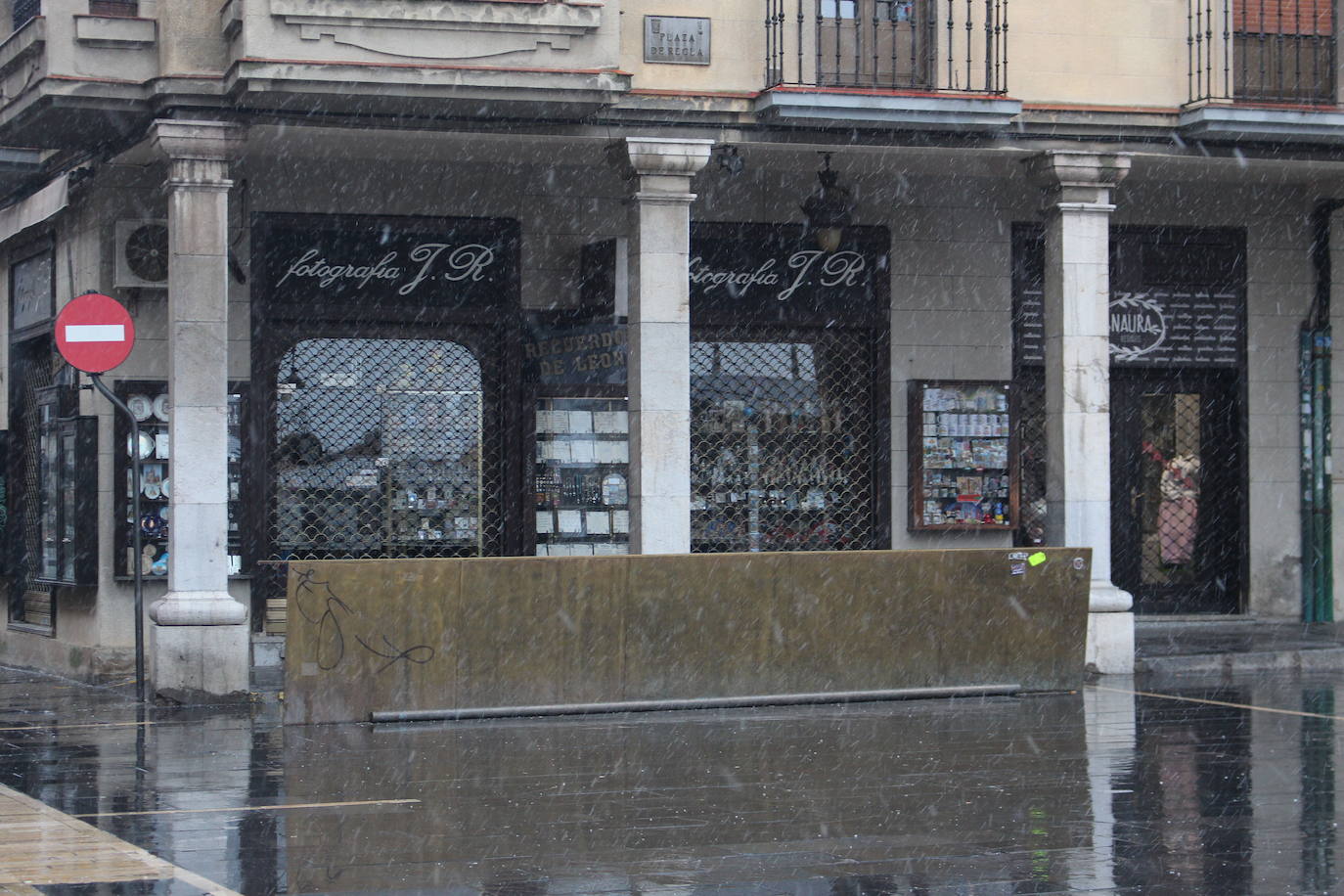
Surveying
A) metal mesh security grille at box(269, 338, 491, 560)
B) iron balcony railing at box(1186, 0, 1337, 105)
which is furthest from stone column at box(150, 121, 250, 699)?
iron balcony railing at box(1186, 0, 1337, 105)

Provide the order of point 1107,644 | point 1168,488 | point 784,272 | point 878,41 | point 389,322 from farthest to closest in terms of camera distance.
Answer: point 1168,488 → point 784,272 → point 389,322 → point 878,41 → point 1107,644

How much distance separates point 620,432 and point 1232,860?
1026 cm

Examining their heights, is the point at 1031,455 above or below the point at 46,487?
above

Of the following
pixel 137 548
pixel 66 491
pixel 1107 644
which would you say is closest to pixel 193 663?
pixel 137 548

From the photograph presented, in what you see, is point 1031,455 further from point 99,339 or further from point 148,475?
point 99,339

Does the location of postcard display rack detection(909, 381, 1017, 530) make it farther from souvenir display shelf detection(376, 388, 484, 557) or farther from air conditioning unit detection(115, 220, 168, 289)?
air conditioning unit detection(115, 220, 168, 289)

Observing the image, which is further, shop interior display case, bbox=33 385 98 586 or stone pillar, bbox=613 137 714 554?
shop interior display case, bbox=33 385 98 586

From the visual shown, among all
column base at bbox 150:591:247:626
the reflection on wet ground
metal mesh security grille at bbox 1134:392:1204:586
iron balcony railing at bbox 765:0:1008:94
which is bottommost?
the reflection on wet ground

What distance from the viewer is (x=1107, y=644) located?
605 inches

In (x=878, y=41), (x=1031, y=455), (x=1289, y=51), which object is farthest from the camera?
(x=1031, y=455)

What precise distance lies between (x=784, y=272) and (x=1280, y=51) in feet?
15.7

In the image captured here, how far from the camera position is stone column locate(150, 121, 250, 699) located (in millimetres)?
13719

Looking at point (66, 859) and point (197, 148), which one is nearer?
point (66, 859)

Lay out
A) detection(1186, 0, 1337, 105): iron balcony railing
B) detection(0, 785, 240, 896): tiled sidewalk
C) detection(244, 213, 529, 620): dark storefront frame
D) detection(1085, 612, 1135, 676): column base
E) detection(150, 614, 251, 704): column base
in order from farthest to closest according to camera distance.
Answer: detection(1186, 0, 1337, 105): iron balcony railing → detection(244, 213, 529, 620): dark storefront frame → detection(1085, 612, 1135, 676): column base → detection(150, 614, 251, 704): column base → detection(0, 785, 240, 896): tiled sidewalk
